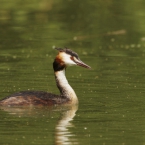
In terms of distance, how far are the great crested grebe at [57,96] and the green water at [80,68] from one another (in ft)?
0.52

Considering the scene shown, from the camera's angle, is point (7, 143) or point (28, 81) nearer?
point (7, 143)

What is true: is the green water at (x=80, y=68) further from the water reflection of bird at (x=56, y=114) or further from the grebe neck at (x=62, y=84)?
the grebe neck at (x=62, y=84)

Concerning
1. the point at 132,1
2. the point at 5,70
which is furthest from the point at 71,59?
the point at 132,1

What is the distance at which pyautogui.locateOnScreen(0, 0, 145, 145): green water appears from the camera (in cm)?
1418

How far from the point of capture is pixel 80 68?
20484 mm

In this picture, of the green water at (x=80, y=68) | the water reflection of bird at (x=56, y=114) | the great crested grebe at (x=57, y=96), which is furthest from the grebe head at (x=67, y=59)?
the water reflection of bird at (x=56, y=114)

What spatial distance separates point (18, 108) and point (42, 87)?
1.86 metres

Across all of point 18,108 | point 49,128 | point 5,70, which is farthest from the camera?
point 5,70

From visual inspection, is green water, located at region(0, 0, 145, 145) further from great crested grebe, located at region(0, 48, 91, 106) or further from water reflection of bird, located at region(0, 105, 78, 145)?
great crested grebe, located at region(0, 48, 91, 106)

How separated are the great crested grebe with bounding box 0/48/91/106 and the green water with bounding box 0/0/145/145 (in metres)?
0.16

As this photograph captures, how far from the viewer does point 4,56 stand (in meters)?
21.7

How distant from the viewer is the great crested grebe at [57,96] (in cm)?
1596

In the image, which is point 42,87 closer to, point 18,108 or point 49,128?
point 18,108

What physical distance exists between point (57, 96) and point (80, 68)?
3985 mm
